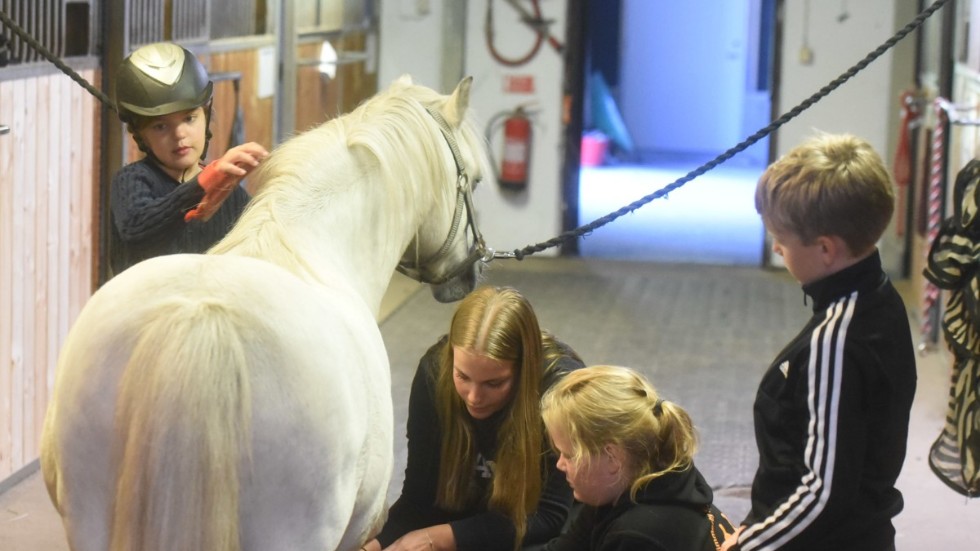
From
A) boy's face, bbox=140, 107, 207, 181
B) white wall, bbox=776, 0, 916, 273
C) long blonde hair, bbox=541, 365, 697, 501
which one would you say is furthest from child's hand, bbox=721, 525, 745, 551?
white wall, bbox=776, 0, 916, 273

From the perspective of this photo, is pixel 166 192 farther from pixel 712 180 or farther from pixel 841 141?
pixel 712 180

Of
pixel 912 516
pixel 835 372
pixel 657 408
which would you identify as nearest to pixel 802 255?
pixel 835 372

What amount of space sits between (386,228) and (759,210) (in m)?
0.65

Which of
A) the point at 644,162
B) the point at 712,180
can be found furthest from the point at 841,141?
the point at 644,162

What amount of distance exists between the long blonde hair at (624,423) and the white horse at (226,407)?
0.89ft

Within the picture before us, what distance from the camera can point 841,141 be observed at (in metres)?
1.68

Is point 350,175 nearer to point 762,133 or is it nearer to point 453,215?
point 453,215

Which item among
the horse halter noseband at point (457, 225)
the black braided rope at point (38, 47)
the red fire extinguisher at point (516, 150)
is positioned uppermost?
the black braided rope at point (38, 47)

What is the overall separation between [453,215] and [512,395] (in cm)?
35

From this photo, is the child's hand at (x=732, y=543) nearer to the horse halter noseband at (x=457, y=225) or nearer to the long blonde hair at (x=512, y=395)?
the long blonde hair at (x=512, y=395)

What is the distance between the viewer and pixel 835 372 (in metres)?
1.62

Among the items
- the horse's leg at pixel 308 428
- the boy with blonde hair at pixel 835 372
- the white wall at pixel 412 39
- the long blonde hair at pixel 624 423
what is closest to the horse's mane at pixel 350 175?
the horse's leg at pixel 308 428

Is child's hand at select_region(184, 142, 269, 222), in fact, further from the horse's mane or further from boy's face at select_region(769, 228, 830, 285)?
boy's face at select_region(769, 228, 830, 285)

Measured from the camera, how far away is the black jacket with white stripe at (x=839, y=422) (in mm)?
1623
